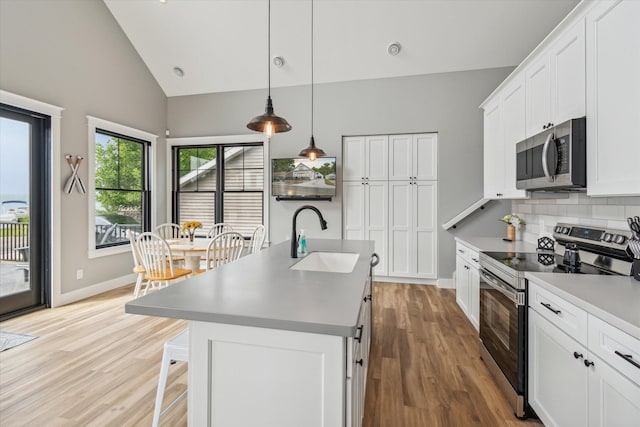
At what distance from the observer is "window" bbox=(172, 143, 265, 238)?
536 centimetres

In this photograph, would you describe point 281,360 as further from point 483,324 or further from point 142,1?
point 142,1

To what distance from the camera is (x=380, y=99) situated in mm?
4719

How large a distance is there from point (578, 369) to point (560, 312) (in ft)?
0.80

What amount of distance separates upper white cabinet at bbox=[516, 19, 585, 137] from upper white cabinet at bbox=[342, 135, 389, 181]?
2.30m

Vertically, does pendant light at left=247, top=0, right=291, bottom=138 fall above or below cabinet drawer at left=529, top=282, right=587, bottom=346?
above

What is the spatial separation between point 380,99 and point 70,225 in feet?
15.0

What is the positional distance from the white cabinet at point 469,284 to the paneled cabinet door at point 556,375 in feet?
3.61

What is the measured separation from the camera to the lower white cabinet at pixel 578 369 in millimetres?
1081

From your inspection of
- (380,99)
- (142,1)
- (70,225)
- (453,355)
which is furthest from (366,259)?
(142,1)

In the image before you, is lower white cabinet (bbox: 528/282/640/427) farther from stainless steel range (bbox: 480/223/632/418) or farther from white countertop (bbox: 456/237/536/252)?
white countertop (bbox: 456/237/536/252)

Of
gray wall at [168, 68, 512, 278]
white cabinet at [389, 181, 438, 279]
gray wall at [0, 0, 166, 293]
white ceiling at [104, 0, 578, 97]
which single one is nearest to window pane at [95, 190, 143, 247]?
gray wall at [0, 0, 166, 293]

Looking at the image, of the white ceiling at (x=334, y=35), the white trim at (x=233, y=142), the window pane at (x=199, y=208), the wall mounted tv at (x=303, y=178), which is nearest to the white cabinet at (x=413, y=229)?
the wall mounted tv at (x=303, y=178)

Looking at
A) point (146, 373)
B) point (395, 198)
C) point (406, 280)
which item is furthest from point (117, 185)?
point (406, 280)

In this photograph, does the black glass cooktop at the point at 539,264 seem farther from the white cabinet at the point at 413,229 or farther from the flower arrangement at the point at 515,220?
the white cabinet at the point at 413,229
